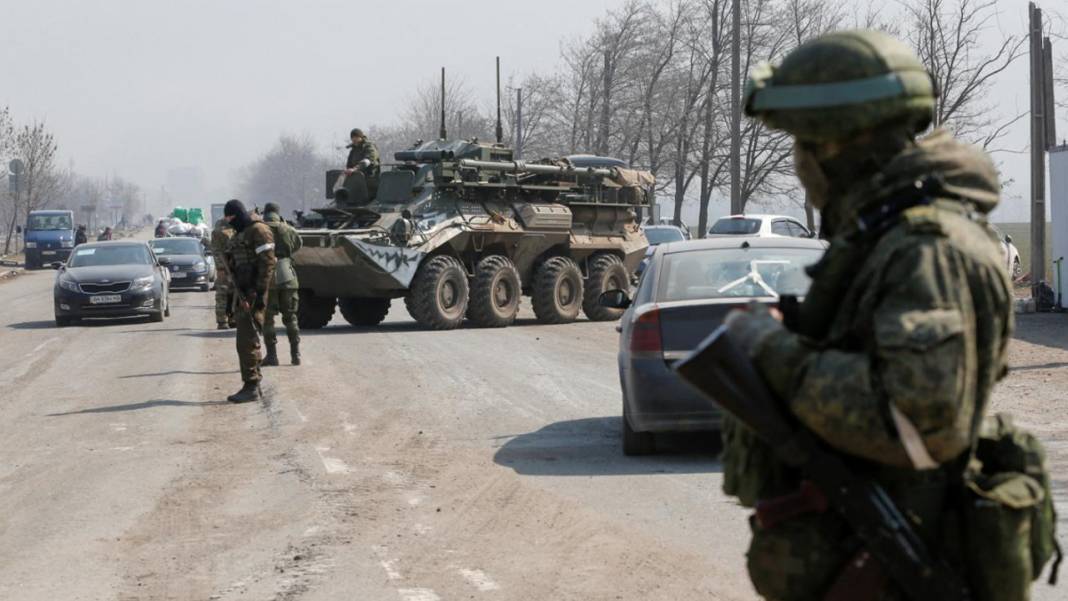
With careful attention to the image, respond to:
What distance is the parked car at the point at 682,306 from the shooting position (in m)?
8.73

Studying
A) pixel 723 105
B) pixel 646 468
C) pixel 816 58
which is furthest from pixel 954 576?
pixel 723 105

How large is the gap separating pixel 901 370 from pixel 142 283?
22085 millimetres

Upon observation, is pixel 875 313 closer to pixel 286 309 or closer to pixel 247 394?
pixel 247 394

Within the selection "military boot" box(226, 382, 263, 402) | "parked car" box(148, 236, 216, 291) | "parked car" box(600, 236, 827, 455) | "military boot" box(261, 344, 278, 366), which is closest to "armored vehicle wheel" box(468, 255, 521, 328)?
"military boot" box(261, 344, 278, 366)

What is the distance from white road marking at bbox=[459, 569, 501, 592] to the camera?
598cm

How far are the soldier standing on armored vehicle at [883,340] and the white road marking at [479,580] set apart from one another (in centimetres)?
340

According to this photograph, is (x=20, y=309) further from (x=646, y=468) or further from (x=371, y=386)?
(x=646, y=468)

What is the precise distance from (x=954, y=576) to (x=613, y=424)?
28.3ft

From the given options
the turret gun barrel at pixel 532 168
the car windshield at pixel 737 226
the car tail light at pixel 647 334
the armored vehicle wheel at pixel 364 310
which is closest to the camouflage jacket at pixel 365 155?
the turret gun barrel at pixel 532 168

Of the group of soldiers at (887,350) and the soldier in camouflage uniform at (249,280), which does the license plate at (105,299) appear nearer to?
the soldier in camouflage uniform at (249,280)

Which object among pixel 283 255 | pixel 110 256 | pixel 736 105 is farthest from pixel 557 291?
pixel 736 105

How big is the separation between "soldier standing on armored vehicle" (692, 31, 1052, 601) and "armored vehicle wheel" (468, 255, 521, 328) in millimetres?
19211

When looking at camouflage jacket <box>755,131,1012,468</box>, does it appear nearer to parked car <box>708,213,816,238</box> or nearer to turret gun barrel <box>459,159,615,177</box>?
turret gun barrel <box>459,159,615,177</box>

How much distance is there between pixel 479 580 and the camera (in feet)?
20.0
